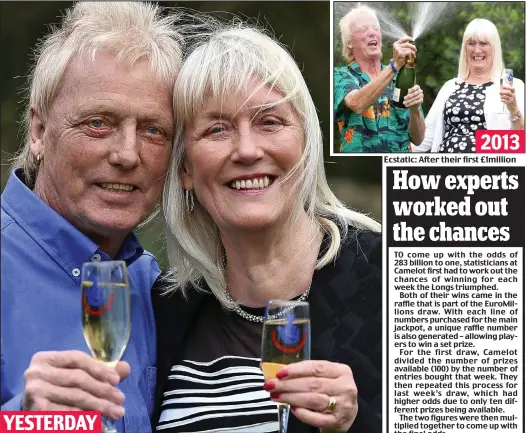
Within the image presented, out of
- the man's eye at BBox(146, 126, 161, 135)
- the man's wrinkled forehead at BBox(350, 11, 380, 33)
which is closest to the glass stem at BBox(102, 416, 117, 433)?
the man's eye at BBox(146, 126, 161, 135)

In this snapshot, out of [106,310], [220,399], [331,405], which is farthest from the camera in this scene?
[220,399]

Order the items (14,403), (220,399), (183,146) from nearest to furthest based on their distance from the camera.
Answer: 1. (14,403)
2. (220,399)
3. (183,146)

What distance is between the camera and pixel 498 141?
2717mm

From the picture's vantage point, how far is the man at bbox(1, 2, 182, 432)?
252cm

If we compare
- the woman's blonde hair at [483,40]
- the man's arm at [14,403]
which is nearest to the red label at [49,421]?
the man's arm at [14,403]

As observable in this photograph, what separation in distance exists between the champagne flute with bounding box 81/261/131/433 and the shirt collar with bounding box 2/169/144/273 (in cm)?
39

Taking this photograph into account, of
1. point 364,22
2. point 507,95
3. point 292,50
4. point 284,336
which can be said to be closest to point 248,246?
point 284,336

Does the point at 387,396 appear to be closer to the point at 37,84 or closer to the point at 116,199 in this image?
the point at 116,199

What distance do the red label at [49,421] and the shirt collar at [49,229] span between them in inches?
14.7

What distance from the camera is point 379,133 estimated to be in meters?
2.76

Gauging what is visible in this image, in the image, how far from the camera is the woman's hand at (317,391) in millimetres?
2199

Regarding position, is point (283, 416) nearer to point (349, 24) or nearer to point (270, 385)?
point (270, 385)

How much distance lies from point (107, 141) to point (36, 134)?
25cm

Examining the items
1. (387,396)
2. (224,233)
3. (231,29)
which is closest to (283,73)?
(231,29)
